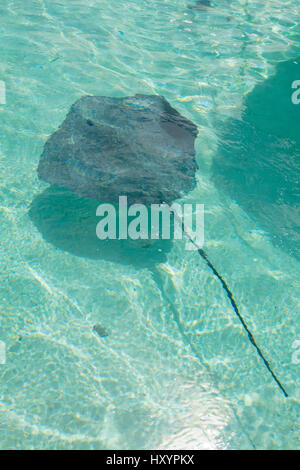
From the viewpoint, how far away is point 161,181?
3855 mm

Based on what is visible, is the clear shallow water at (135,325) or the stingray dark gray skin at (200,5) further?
the stingray dark gray skin at (200,5)

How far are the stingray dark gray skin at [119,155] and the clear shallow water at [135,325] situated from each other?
108 cm

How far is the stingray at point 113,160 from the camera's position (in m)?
3.79

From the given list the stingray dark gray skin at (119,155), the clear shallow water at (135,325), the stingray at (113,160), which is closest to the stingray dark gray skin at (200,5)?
the clear shallow water at (135,325)

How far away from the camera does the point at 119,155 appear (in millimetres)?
4062

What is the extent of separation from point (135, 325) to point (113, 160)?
2.00 m

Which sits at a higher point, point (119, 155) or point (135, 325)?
point (119, 155)

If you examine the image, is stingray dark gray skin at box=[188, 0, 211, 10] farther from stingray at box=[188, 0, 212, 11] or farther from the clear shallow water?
the clear shallow water

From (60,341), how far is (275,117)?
6.03 m

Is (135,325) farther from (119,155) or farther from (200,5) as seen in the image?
(200,5)

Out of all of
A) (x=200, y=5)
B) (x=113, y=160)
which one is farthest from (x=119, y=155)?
(x=200, y=5)

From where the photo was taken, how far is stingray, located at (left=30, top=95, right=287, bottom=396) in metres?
3.79

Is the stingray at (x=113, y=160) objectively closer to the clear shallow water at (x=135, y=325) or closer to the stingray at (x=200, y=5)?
the clear shallow water at (x=135, y=325)

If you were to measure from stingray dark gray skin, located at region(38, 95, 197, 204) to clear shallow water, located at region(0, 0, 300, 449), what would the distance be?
1081 millimetres
